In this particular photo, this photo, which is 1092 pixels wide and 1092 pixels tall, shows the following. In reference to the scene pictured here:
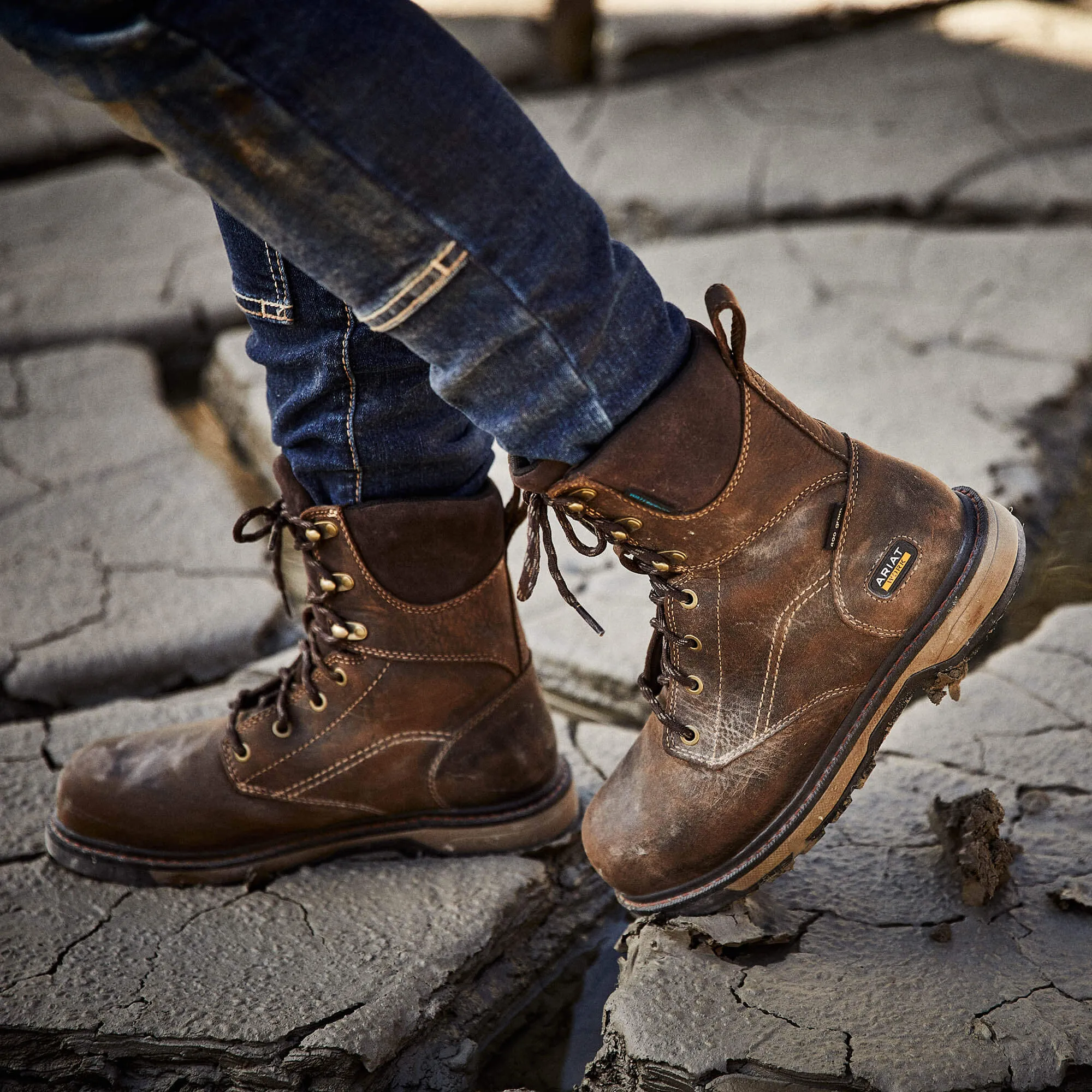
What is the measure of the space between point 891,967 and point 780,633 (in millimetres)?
Answer: 328

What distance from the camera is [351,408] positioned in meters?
0.94

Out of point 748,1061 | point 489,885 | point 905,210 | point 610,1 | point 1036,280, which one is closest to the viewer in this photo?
point 748,1061

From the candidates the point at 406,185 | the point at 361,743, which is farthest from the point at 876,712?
the point at 406,185

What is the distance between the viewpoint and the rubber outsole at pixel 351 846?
112 cm

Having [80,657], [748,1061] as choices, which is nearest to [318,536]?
[748,1061]

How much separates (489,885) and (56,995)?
1.37 ft

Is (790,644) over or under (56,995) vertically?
over

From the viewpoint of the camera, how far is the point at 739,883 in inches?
37.0

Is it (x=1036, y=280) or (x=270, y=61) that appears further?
(x=1036, y=280)

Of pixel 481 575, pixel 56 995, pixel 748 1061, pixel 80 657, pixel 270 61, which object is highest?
pixel 270 61

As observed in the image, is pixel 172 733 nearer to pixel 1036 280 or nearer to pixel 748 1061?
pixel 748 1061

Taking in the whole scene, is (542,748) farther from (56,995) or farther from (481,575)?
(56,995)

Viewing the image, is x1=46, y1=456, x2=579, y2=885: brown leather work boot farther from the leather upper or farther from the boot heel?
the boot heel

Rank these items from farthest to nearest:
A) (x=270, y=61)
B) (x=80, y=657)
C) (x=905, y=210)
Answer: (x=905, y=210)
(x=80, y=657)
(x=270, y=61)
